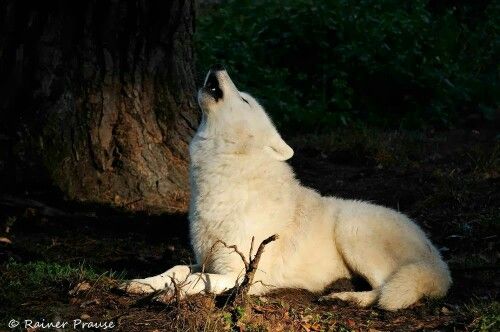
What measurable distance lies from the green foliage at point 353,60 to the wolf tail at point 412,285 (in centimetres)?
504

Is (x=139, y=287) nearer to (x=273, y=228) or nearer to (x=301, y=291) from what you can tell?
(x=273, y=228)

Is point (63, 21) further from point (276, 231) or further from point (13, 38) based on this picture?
point (276, 231)

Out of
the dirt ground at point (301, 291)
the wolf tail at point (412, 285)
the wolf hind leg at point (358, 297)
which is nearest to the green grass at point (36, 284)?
the dirt ground at point (301, 291)

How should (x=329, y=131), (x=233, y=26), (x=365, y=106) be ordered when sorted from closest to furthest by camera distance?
1. (x=329, y=131)
2. (x=365, y=106)
3. (x=233, y=26)

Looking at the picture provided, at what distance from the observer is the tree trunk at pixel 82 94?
21.8 ft

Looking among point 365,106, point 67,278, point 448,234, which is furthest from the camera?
point 365,106

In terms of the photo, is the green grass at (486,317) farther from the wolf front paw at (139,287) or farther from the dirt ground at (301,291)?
the wolf front paw at (139,287)

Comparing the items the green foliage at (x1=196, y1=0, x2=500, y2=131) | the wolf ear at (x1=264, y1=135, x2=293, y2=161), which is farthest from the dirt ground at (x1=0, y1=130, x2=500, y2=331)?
the wolf ear at (x1=264, y1=135, x2=293, y2=161)

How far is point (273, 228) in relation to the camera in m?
4.98

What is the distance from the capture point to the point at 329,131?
383 inches

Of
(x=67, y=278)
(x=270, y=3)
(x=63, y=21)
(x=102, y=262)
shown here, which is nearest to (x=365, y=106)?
(x=270, y=3)

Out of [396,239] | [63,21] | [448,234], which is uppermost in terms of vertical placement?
[63,21]

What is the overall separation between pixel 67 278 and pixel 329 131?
551 cm

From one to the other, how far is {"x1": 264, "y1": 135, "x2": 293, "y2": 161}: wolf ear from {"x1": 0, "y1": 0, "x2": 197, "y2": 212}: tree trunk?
1973 millimetres
